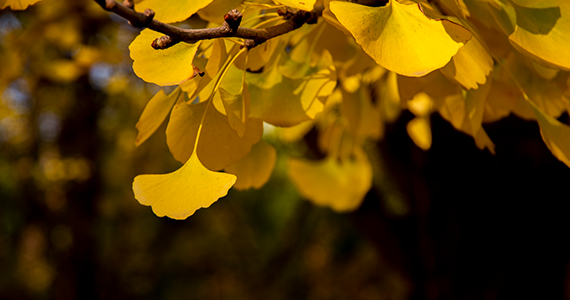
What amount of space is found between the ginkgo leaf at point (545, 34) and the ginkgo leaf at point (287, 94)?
Answer: 140 millimetres

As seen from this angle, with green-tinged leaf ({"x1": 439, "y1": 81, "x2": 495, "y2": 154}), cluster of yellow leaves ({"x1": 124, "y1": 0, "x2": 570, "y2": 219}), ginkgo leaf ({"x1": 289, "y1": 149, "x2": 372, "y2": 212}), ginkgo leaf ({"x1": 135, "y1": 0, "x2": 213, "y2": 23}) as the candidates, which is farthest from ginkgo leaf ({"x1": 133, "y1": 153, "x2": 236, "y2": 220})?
ginkgo leaf ({"x1": 289, "y1": 149, "x2": 372, "y2": 212})

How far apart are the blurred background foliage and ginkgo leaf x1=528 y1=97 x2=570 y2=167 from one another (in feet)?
1.84

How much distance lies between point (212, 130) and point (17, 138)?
97.1 inches

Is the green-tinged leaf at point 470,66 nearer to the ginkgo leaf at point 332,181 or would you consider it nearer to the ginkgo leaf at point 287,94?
the ginkgo leaf at point 287,94

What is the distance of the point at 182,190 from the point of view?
27cm

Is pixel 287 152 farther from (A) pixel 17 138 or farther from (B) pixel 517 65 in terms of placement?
(B) pixel 517 65

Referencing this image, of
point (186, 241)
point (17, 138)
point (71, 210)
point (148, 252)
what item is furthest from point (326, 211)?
point (17, 138)

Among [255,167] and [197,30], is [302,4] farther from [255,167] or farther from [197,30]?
[255,167]

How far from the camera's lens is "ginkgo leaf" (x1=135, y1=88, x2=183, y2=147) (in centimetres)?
33

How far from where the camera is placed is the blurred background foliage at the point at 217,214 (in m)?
0.92

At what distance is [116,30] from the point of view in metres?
1.37

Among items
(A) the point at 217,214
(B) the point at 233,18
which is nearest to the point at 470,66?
(B) the point at 233,18

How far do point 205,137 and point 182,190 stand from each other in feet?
0.18

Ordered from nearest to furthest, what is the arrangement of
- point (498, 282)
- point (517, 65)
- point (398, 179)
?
point (517, 65) → point (498, 282) → point (398, 179)
